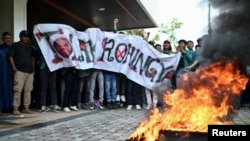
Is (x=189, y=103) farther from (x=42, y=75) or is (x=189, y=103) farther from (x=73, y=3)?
(x=73, y=3)

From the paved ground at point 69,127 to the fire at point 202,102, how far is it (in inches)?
43.2

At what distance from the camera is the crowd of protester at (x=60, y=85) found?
8055 millimetres

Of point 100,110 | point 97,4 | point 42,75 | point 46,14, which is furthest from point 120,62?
point 46,14

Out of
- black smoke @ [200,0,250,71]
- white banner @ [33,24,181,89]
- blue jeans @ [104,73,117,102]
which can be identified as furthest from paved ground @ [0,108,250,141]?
black smoke @ [200,0,250,71]

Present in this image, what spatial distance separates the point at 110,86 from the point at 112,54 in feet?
2.75

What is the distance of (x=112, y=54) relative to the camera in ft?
32.3

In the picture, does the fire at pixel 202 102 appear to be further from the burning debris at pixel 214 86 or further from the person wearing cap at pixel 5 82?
the person wearing cap at pixel 5 82

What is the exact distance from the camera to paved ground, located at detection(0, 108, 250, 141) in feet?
17.9

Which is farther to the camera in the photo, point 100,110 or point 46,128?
point 100,110

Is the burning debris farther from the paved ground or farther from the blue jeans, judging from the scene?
the blue jeans

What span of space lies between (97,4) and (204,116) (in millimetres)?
12296

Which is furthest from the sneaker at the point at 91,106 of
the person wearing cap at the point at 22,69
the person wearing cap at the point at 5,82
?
the person wearing cap at the point at 5,82

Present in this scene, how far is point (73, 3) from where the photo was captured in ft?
52.9

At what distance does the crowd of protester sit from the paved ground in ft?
2.27
